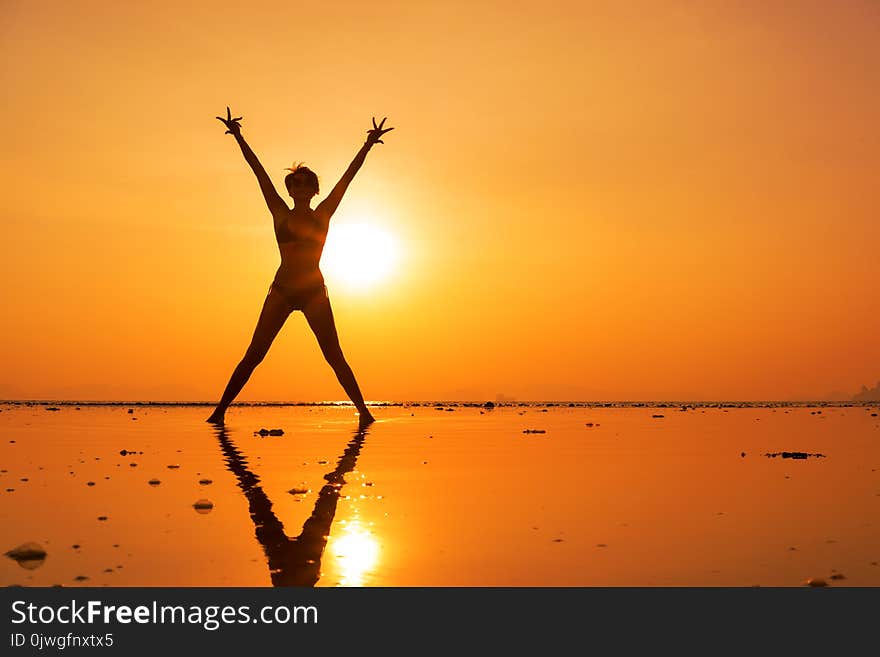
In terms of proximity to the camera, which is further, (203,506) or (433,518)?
(203,506)

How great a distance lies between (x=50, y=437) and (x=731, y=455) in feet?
50.3

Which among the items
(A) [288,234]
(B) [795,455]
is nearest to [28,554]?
(B) [795,455]

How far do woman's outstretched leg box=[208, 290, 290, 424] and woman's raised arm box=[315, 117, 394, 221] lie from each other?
9.43 ft

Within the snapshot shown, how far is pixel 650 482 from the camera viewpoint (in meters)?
10.9

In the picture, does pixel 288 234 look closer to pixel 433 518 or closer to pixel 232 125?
pixel 232 125

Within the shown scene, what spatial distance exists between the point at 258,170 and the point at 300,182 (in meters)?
1.24

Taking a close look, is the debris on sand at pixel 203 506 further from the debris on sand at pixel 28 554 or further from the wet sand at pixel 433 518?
the debris on sand at pixel 28 554

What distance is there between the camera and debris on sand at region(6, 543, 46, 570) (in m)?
5.96

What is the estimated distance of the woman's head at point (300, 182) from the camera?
77.1ft

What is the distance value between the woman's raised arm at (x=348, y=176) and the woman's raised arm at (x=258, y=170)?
114 cm

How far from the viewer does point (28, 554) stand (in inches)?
237

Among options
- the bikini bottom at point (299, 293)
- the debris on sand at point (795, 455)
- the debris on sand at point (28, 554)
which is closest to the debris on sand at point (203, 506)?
the debris on sand at point (28, 554)

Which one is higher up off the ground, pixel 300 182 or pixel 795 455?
pixel 300 182
